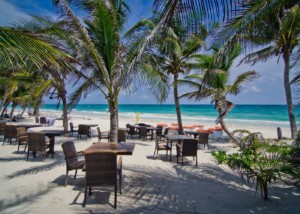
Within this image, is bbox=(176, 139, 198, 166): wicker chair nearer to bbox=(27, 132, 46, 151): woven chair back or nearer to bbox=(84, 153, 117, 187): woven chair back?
bbox=(84, 153, 117, 187): woven chair back

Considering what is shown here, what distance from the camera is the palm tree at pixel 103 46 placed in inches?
212

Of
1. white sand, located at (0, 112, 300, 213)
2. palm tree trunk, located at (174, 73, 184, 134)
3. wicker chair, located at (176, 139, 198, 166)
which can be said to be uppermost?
palm tree trunk, located at (174, 73, 184, 134)

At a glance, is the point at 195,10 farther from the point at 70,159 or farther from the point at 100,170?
the point at 70,159

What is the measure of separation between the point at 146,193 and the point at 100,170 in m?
1.08

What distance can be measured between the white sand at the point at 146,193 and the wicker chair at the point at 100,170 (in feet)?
1.20

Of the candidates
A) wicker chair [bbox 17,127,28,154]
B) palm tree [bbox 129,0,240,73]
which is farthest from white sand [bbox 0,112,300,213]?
palm tree [bbox 129,0,240,73]

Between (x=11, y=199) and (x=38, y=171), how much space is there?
1564 millimetres

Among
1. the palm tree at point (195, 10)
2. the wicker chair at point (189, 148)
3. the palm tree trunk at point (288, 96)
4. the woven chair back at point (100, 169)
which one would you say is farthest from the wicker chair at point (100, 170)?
the palm tree trunk at point (288, 96)

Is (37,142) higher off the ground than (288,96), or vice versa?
(288,96)

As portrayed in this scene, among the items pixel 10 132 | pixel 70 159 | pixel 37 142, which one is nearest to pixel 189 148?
pixel 70 159

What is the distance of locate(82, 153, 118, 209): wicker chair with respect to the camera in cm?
321

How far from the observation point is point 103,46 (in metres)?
5.75

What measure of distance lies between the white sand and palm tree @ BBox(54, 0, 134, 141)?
1.84 metres

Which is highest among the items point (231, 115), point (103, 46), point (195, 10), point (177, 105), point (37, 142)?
point (103, 46)
